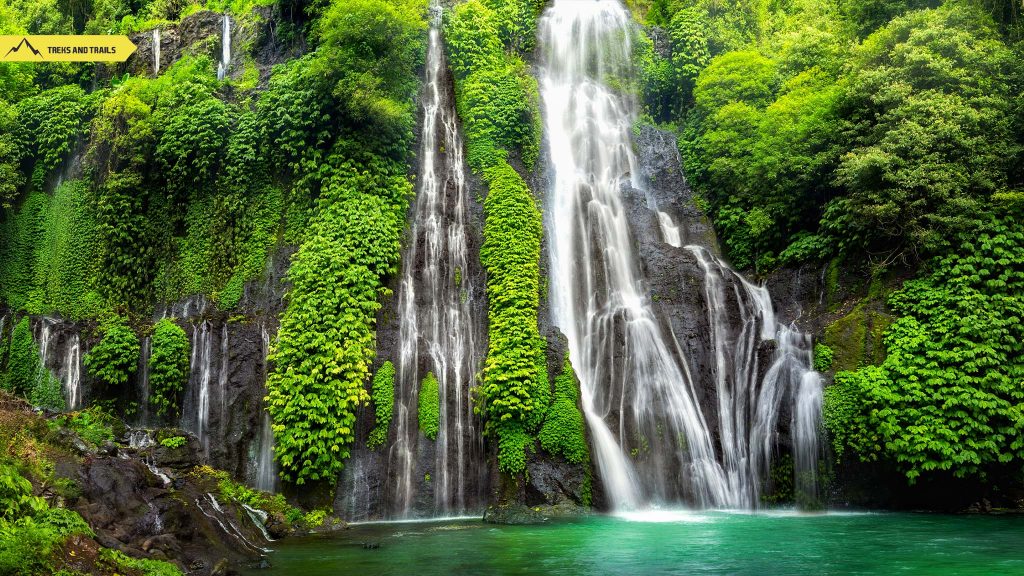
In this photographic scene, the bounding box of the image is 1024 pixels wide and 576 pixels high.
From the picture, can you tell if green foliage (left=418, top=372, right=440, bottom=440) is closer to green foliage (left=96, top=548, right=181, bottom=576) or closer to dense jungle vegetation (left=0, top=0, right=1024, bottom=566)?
A: dense jungle vegetation (left=0, top=0, right=1024, bottom=566)

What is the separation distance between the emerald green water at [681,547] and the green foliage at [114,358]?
27.6ft

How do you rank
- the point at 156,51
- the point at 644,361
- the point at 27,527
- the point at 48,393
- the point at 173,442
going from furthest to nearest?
the point at 156,51, the point at 48,393, the point at 644,361, the point at 173,442, the point at 27,527

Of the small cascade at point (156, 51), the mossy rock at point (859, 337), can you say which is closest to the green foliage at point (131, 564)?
the mossy rock at point (859, 337)

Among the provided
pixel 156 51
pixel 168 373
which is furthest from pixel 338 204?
pixel 156 51

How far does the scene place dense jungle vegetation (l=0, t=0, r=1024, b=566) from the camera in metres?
16.2

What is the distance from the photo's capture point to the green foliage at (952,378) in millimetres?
14945

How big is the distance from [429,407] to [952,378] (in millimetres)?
12159

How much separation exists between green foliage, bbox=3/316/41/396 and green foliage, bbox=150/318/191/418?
3.98 m

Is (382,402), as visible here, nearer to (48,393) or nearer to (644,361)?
(644,361)

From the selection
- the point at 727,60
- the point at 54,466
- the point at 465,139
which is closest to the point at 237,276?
the point at 465,139

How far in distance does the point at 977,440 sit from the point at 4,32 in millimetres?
35380

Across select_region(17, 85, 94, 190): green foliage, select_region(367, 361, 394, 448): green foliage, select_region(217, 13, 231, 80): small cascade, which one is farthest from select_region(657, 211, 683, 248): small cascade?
select_region(17, 85, 94, 190): green foliage

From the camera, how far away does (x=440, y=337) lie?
18.6m

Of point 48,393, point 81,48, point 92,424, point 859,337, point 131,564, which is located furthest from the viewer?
point 81,48
